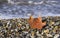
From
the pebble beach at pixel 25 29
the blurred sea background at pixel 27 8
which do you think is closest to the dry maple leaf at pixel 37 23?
the pebble beach at pixel 25 29

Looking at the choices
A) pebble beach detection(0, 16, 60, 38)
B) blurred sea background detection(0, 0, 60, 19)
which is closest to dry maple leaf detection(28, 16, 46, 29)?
pebble beach detection(0, 16, 60, 38)

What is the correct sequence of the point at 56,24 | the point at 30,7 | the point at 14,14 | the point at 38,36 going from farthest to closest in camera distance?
the point at 30,7, the point at 14,14, the point at 56,24, the point at 38,36

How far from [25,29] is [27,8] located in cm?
78

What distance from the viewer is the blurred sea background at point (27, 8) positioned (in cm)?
407

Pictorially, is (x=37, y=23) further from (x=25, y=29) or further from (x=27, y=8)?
(x=27, y=8)

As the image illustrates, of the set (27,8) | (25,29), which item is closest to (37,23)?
(25,29)

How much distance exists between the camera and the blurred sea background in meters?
4.07

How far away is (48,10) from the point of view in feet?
13.9

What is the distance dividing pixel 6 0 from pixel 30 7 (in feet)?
2.00

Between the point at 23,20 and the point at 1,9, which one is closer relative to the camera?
the point at 23,20

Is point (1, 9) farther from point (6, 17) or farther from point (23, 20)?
point (23, 20)

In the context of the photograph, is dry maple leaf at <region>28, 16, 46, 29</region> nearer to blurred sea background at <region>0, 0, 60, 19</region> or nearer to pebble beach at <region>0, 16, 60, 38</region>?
pebble beach at <region>0, 16, 60, 38</region>

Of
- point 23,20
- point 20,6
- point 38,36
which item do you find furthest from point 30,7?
point 38,36

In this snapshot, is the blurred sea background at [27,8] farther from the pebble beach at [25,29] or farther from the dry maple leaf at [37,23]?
the dry maple leaf at [37,23]
